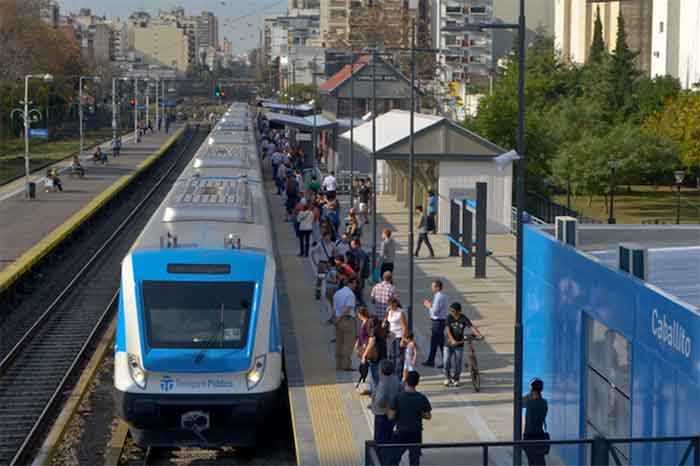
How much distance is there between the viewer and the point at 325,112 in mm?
75250

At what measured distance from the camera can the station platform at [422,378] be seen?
16.0 m

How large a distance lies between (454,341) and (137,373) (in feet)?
15.5

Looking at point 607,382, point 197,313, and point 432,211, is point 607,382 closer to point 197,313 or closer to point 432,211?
point 197,313

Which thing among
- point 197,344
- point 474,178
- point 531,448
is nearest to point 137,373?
point 197,344

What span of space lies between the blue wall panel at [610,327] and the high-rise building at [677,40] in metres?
63.1

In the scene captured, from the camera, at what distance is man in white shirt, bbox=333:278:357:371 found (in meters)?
19.8

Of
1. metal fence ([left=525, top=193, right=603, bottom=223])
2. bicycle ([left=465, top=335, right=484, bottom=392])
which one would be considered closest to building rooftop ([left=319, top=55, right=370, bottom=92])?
metal fence ([left=525, top=193, right=603, bottom=223])

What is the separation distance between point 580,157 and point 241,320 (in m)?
40.7

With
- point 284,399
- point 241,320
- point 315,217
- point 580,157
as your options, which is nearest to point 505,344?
point 284,399

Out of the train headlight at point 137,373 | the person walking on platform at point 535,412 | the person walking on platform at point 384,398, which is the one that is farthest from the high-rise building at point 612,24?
the person walking on platform at point 535,412

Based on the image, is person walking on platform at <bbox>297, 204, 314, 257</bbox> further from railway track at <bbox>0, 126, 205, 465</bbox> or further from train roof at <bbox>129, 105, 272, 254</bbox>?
railway track at <bbox>0, 126, 205, 465</bbox>

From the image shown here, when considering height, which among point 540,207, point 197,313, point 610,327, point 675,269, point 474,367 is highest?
point 675,269

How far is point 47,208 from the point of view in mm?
47469

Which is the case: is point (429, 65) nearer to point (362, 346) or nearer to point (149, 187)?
point (149, 187)
